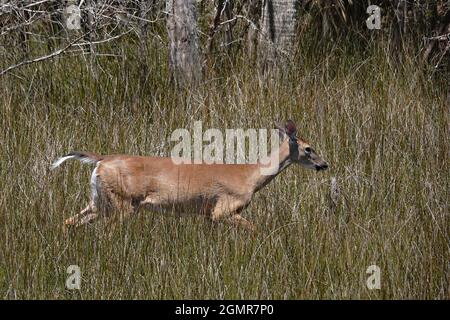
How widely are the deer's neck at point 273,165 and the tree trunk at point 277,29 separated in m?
1.91

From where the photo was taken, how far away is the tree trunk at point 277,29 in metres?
8.94

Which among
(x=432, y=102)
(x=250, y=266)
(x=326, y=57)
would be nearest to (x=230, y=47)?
(x=326, y=57)

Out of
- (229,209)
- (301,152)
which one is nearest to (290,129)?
(301,152)

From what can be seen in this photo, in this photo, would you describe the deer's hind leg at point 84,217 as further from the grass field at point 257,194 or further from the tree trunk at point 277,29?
the tree trunk at point 277,29

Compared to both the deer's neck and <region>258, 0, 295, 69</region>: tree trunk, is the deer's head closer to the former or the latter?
the deer's neck

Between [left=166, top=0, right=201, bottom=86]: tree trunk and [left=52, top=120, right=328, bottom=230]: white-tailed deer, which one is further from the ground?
[left=166, top=0, right=201, bottom=86]: tree trunk

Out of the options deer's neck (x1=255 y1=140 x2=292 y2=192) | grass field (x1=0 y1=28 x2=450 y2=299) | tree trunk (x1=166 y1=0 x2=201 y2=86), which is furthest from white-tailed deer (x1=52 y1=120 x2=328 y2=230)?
tree trunk (x1=166 y1=0 x2=201 y2=86)

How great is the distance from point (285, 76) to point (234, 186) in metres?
1.86

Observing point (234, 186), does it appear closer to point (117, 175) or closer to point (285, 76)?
point (117, 175)

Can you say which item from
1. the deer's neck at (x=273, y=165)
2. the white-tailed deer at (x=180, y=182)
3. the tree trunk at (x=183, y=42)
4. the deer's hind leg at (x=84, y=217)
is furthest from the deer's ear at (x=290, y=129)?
the tree trunk at (x=183, y=42)

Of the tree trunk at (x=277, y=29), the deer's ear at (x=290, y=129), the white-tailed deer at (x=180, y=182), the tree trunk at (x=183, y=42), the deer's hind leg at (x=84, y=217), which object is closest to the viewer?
the deer's hind leg at (x=84, y=217)

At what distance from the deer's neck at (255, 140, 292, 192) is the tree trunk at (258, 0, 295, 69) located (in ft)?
6.25

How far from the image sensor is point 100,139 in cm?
756

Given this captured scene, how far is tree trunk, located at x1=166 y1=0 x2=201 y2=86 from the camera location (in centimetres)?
866
